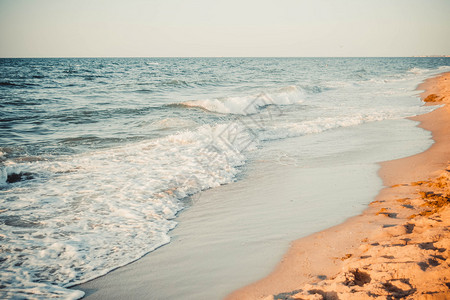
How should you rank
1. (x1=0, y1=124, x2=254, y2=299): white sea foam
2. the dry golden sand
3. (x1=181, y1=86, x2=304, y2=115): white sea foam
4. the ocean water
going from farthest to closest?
(x1=181, y1=86, x2=304, y2=115): white sea foam < the ocean water < (x1=0, y1=124, x2=254, y2=299): white sea foam < the dry golden sand

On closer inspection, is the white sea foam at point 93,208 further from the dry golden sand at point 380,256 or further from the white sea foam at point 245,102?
the white sea foam at point 245,102

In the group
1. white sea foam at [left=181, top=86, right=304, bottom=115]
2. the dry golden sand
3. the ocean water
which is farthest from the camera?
white sea foam at [left=181, top=86, right=304, bottom=115]

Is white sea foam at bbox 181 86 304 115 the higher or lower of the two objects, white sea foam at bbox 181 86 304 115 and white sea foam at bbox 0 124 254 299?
the higher

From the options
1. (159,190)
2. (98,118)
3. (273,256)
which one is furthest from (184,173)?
(98,118)

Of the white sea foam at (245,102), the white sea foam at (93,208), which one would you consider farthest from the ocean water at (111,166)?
the white sea foam at (245,102)

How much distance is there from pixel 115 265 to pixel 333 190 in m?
3.49

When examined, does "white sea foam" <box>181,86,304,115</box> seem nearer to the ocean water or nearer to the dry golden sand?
the ocean water

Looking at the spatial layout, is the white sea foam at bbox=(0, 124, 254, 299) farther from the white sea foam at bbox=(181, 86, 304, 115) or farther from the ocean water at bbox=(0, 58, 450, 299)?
the white sea foam at bbox=(181, 86, 304, 115)

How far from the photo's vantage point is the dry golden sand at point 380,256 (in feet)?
6.63

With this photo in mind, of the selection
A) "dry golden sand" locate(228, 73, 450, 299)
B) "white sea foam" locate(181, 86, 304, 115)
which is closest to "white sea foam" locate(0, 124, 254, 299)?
"dry golden sand" locate(228, 73, 450, 299)

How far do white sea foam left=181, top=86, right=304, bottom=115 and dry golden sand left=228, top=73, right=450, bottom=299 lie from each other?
Answer: 10668 mm

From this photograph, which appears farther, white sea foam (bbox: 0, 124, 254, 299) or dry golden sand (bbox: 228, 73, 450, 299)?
white sea foam (bbox: 0, 124, 254, 299)

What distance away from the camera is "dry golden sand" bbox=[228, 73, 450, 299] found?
6.63ft

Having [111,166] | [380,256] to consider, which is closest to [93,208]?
[111,166]
